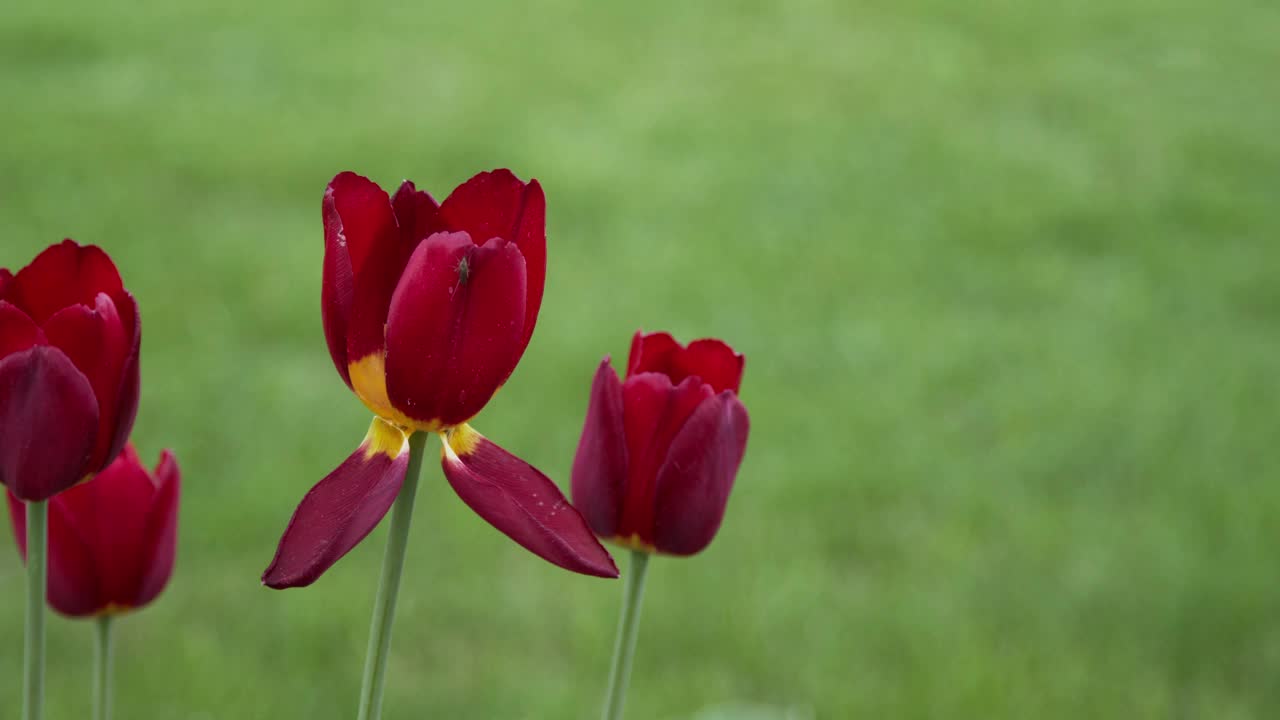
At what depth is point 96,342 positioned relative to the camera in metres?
0.52

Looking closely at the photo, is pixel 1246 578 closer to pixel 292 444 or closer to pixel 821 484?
pixel 821 484

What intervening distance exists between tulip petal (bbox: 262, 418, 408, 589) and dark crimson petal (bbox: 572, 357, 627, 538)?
0.14 meters

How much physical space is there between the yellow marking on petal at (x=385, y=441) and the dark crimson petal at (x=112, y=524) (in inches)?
7.6

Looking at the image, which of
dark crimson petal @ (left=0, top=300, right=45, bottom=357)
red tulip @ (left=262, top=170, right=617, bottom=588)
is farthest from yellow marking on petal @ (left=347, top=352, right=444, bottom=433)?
dark crimson petal @ (left=0, top=300, right=45, bottom=357)

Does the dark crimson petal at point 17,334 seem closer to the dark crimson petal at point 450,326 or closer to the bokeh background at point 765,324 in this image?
the dark crimson petal at point 450,326

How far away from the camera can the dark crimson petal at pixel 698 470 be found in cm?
61

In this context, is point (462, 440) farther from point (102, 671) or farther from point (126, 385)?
point (102, 671)

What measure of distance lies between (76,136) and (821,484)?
229 cm

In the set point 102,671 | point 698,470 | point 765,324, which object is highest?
point 765,324

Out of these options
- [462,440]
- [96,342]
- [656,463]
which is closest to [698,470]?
[656,463]

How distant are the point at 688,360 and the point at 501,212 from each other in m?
0.21

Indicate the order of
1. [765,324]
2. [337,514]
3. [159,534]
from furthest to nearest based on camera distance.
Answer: [765,324], [159,534], [337,514]

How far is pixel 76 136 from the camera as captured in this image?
387 cm

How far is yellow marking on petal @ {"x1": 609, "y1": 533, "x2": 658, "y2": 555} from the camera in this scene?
620 mm
